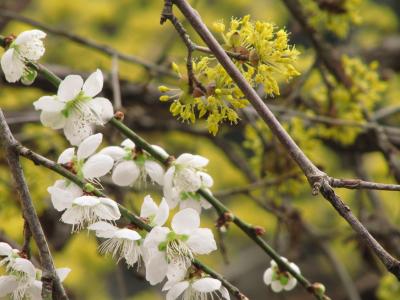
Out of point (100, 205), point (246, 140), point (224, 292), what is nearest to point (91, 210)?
point (100, 205)

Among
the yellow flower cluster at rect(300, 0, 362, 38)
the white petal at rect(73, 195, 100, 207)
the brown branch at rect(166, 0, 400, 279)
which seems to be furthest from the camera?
the yellow flower cluster at rect(300, 0, 362, 38)

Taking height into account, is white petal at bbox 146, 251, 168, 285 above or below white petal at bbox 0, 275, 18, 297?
above

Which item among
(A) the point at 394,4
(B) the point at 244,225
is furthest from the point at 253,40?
A: (A) the point at 394,4

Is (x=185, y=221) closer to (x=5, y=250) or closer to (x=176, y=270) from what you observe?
(x=176, y=270)

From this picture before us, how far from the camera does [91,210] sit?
3.66ft

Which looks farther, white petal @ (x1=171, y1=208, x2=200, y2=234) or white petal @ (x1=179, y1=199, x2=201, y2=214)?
white petal @ (x1=179, y1=199, x2=201, y2=214)

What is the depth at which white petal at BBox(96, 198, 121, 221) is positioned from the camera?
106 cm

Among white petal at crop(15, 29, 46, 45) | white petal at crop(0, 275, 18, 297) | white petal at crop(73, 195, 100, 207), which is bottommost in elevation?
white petal at crop(0, 275, 18, 297)

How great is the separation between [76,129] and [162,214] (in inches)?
8.2

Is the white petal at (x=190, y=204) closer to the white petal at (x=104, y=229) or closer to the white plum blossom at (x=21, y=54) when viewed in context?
the white petal at (x=104, y=229)

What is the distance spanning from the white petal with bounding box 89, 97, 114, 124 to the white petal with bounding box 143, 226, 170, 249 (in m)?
0.21

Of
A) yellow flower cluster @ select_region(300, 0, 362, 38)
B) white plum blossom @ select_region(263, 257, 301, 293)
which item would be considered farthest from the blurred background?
white plum blossom @ select_region(263, 257, 301, 293)

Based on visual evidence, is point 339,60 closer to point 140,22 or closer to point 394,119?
point 394,119

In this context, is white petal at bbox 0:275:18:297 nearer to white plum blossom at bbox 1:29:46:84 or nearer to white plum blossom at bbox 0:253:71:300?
white plum blossom at bbox 0:253:71:300
